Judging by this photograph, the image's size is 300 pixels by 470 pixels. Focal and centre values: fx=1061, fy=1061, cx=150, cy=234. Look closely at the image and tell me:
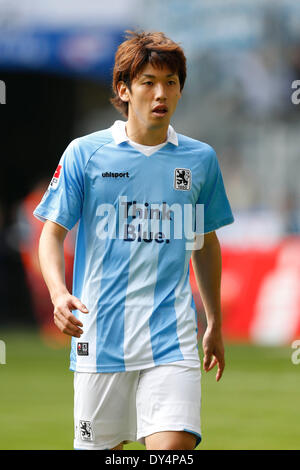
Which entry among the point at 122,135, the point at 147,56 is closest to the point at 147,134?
the point at 122,135

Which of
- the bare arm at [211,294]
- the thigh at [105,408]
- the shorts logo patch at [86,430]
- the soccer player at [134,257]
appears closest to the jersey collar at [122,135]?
the soccer player at [134,257]

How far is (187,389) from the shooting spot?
15.3 feet

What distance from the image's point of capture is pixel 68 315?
14.3 ft

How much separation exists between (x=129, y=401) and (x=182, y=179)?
3.39 ft

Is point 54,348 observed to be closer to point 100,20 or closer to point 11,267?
point 11,267

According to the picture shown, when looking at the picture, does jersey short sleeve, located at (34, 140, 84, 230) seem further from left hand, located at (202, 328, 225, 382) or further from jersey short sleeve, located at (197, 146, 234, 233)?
left hand, located at (202, 328, 225, 382)

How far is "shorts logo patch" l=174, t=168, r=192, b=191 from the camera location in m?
4.85

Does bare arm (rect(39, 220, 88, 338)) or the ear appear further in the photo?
the ear

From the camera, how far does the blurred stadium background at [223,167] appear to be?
33.0ft

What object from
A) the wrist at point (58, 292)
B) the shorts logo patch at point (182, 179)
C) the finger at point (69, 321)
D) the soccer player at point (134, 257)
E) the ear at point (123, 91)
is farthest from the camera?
the ear at point (123, 91)

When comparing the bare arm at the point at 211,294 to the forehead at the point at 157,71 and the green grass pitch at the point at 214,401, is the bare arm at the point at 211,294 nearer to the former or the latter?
the forehead at the point at 157,71

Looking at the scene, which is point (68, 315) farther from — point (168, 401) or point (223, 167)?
point (223, 167)

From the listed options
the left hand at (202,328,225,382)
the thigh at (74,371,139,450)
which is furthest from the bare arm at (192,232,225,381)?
the thigh at (74,371,139,450)

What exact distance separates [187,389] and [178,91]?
134cm
